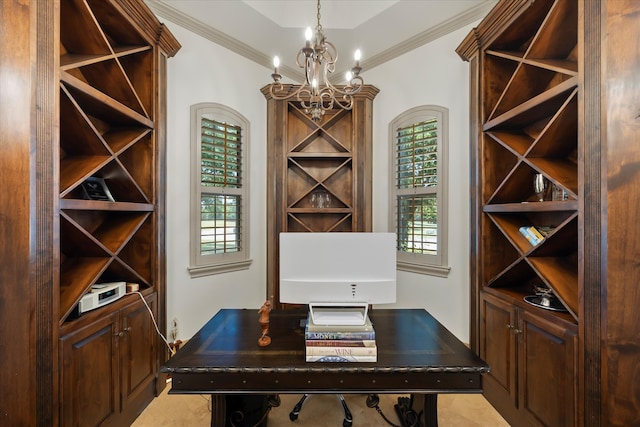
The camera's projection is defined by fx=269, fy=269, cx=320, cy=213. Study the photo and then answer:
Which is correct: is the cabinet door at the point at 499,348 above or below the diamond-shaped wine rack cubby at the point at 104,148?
below

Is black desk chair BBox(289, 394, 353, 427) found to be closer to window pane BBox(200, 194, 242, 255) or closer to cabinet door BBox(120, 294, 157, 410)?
cabinet door BBox(120, 294, 157, 410)

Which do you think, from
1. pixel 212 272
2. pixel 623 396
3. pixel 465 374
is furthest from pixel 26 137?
pixel 623 396

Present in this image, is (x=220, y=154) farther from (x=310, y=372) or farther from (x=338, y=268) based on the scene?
(x=310, y=372)

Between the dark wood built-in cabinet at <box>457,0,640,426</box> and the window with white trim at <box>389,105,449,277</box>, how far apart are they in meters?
0.52

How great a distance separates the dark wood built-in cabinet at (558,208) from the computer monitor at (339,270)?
2.97 feet

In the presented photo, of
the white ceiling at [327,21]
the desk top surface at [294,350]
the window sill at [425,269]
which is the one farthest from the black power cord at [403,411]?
the white ceiling at [327,21]

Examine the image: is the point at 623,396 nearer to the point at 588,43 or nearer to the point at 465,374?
the point at 465,374

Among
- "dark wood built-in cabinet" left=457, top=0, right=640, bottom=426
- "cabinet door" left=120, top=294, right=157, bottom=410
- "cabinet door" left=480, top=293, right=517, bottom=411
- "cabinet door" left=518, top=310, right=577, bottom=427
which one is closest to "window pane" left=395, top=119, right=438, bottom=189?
"dark wood built-in cabinet" left=457, top=0, right=640, bottom=426

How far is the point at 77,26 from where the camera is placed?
62.6 inches

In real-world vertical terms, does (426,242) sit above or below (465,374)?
above

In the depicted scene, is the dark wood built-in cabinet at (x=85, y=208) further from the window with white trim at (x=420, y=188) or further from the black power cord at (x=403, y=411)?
the window with white trim at (x=420, y=188)

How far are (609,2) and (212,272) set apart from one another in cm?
323

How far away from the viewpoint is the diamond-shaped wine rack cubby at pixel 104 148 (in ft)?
4.94

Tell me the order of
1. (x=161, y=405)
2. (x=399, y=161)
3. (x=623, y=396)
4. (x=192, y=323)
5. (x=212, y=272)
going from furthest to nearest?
(x=399, y=161) → (x=212, y=272) → (x=192, y=323) → (x=161, y=405) → (x=623, y=396)
